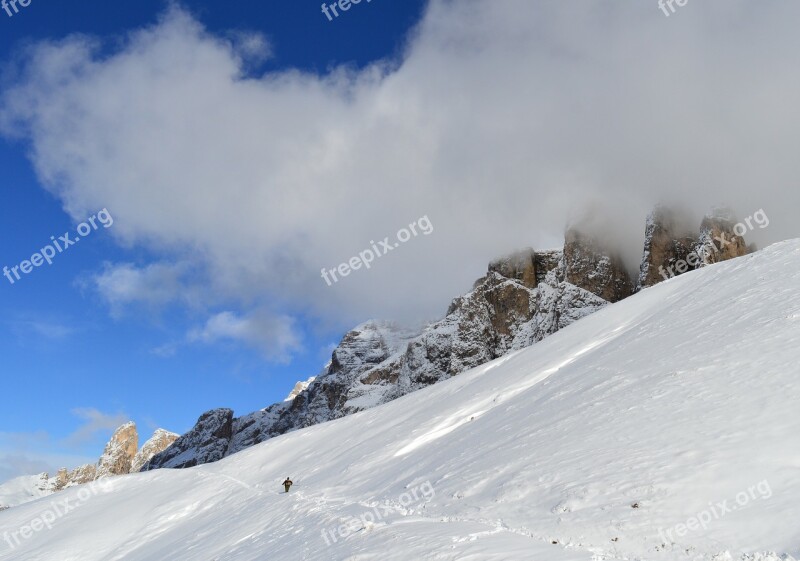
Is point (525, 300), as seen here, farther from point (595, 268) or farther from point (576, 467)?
point (576, 467)

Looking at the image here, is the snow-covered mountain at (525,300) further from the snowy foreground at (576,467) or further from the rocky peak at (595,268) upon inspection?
the snowy foreground at (576,467)

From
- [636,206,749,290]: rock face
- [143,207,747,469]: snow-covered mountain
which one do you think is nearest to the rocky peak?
[143,207,747,469]: snow-covered mountain

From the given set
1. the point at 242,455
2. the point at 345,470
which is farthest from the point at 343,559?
the point at 242,455

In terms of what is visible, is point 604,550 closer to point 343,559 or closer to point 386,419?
point 343,559

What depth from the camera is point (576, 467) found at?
13.6 meters

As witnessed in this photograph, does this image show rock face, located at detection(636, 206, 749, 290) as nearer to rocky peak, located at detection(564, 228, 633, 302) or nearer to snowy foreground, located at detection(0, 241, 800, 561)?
rocky peak, located at detection(564, 228, 633, 302)

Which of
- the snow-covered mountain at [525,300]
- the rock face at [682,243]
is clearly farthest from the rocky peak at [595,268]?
the rock face at [682,243]

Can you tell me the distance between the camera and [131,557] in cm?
2841

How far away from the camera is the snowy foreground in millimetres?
10227

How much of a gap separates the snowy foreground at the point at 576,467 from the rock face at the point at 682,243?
66.5 m

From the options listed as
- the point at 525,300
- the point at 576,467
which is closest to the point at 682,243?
the point at 525,300

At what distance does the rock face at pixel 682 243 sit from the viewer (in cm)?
9375

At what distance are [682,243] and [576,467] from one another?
103 metres

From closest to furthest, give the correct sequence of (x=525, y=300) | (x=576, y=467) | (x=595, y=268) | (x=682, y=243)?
(x=576, y=467) < (x=682, y=243) < (x=595, y=268) < (x=525, y=300)
